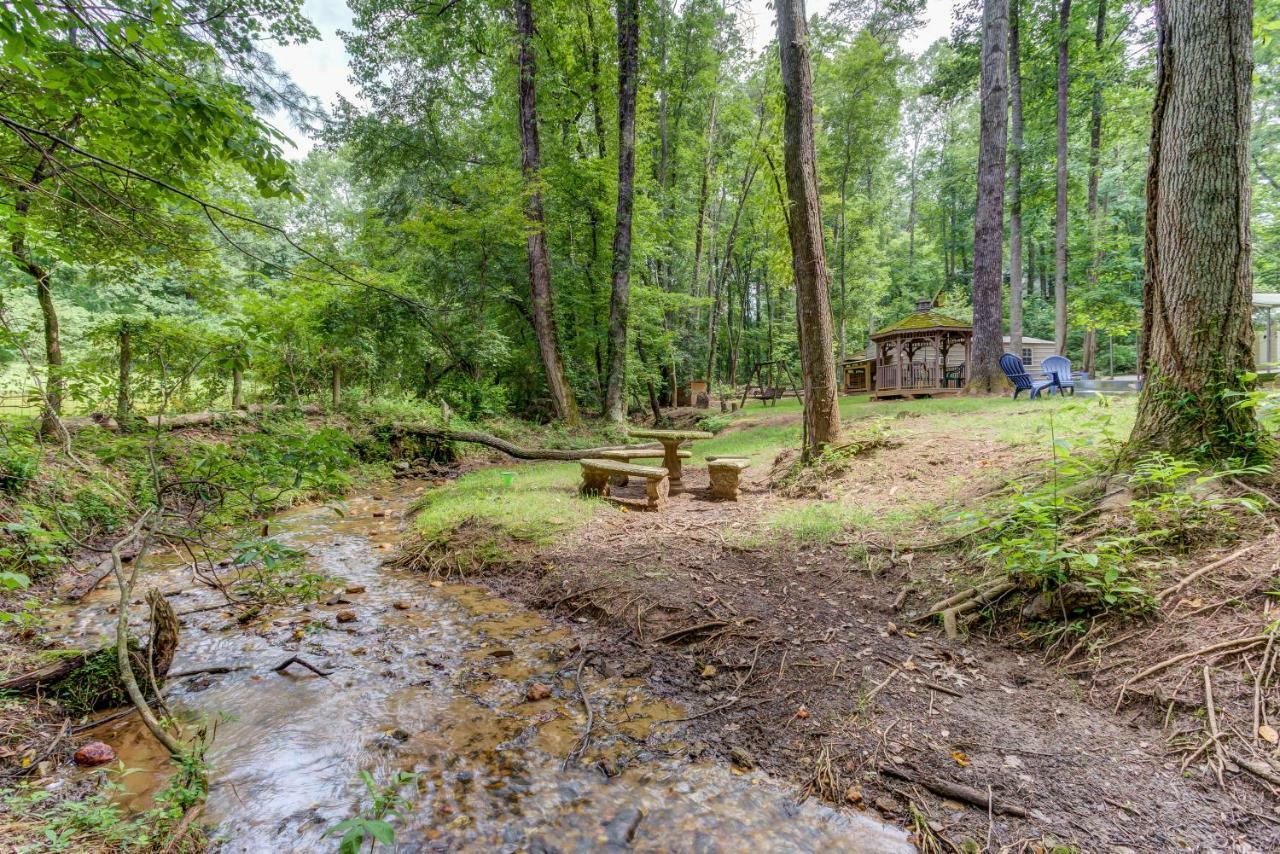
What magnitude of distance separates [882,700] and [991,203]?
12.2 m

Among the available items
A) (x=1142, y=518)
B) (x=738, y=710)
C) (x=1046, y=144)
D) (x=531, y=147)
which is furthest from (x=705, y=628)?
(x=1046, y=144)

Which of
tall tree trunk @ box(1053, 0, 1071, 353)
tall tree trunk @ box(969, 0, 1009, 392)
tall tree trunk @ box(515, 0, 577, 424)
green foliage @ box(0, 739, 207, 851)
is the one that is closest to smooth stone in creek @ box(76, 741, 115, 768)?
green foliage @ box(0, 739, 207, 851)

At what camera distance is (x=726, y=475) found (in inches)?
232

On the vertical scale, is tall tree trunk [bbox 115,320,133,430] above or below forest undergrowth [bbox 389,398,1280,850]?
above

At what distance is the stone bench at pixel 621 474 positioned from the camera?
5.82 m

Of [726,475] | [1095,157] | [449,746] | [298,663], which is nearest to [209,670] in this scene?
[298,663]

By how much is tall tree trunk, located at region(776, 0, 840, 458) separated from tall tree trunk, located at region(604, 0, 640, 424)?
19.5 ft

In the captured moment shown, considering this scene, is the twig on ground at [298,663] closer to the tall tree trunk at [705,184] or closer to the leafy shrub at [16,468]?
the leafy shrub at [16,468]

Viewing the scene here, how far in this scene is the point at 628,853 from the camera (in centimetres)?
185

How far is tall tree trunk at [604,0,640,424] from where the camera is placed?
446 inches

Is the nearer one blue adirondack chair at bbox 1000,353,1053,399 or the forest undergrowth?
the forest undergrowth

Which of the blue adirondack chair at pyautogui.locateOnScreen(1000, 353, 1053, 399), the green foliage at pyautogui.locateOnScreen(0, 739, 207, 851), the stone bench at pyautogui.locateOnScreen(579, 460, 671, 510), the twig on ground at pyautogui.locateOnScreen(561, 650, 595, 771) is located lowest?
the twig on ground at pyautogui.locateOnScreen(561, 650, 595, 771)

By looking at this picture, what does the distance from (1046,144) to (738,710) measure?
71.3 ft

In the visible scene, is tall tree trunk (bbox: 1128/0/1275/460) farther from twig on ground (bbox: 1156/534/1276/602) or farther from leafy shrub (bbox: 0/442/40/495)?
leafy shrub (bbox: 0/442/40/495)
